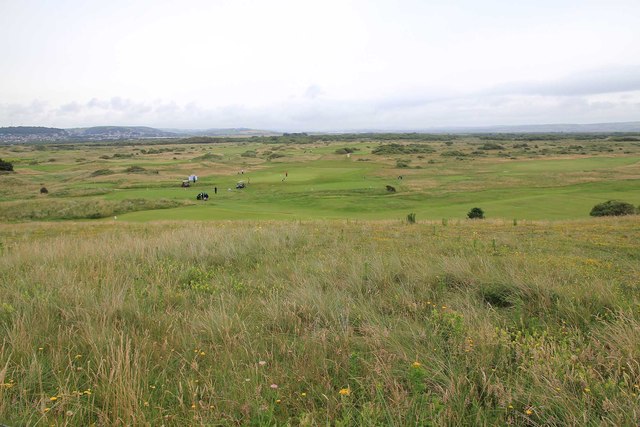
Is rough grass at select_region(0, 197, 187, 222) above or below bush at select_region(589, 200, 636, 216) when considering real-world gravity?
below

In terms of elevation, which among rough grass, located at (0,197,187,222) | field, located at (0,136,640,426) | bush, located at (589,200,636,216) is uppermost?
field, located at (0,136,640,426)

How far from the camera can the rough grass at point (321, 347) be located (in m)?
2.65

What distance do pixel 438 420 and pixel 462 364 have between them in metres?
0.70

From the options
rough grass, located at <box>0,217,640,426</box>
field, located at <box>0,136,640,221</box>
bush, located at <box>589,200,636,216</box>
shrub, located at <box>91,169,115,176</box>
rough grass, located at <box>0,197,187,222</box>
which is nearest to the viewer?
rough grass, located at <box>0,217,640,426</box>

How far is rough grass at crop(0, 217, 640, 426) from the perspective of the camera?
2648mm

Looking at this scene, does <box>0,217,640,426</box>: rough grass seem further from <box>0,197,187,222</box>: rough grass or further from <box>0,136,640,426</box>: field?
<box>0,197,187,222</box>: rough grass

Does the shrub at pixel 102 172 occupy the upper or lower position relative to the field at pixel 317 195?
upper

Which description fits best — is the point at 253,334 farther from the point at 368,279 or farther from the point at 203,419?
the point at 368,279

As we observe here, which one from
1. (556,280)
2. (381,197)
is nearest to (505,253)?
(556,280)

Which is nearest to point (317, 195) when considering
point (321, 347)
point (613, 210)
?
point (613, 210)

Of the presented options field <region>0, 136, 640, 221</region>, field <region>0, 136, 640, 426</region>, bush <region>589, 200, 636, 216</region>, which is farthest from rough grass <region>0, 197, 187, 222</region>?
bush <region>589, 200, 636, 216</region>

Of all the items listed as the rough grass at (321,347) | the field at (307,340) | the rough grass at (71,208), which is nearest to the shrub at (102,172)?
the rough grass at (71,208)

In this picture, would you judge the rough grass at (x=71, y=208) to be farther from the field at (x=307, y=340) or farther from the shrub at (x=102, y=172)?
the shrub at (x=102, y=172)

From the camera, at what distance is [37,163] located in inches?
3494
